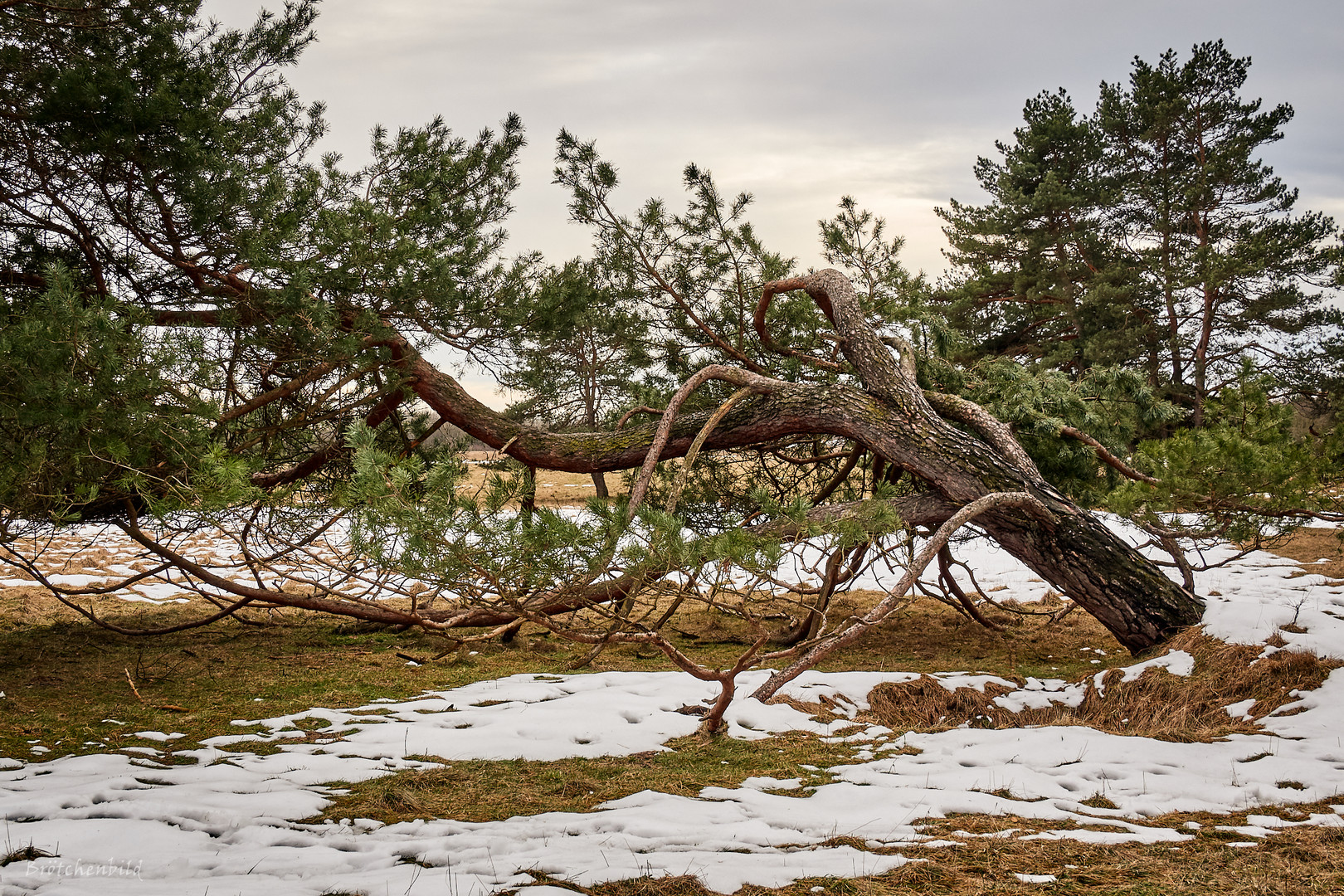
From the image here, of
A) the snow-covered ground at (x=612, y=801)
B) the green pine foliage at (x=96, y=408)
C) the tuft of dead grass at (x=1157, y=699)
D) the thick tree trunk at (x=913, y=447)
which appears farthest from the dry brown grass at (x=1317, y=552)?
the green pine foliage at (x=96, y=408)

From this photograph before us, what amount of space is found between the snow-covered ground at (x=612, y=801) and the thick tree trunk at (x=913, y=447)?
21.3 inches

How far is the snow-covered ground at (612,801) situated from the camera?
104 inches

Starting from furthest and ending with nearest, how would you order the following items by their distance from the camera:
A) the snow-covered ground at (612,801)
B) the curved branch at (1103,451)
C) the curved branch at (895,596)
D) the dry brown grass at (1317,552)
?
the dry brown grass at (1317,552) < the curved branch at (1103,451) < the curved branch at (895,596) < the snow-covered ground at (612,801)

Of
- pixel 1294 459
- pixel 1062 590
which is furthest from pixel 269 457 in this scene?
pixel 1294 459

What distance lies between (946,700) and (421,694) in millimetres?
3298

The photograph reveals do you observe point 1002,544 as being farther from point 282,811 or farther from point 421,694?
point 282,811

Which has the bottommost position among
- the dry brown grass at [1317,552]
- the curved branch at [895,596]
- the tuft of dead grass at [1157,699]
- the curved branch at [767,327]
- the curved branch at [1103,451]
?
the tuft of dead grass at [1157,699]

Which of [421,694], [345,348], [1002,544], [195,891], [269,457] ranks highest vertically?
[345,348]

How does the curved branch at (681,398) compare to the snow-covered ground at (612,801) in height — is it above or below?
above

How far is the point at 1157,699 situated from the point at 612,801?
340 cm

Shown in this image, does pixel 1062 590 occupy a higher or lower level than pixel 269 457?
lower

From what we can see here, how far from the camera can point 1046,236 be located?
59.0 feet

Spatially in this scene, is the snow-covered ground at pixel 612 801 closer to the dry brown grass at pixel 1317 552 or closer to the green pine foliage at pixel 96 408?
the green pine foliage at pixel 96 408

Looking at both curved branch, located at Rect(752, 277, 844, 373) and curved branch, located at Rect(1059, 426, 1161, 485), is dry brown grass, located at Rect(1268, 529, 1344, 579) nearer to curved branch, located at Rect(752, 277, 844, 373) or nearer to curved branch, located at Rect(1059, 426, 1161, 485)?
curved branch, located at Rect(1059, 426, 1161, 485)
